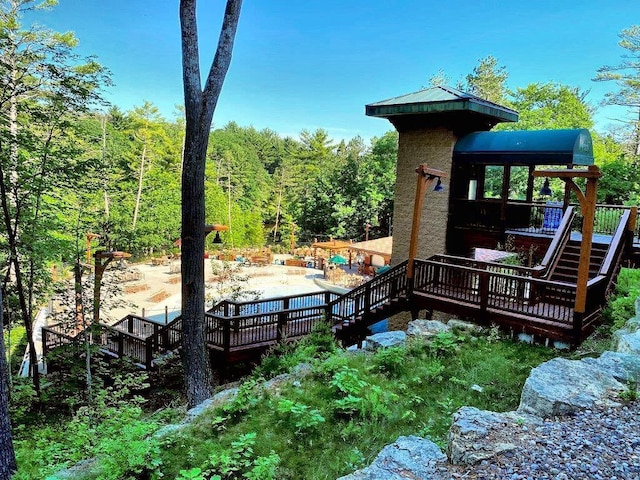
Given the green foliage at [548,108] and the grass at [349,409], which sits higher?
the green foliage at [548,108]

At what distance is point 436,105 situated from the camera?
977 centimetres

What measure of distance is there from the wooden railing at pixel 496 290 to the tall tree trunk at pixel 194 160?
15.3 feet

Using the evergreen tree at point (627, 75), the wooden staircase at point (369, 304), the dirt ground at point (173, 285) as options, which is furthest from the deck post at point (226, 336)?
the evergreen tree at point (627, 75)

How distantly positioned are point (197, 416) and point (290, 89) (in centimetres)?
6208

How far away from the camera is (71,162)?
26.4 feet

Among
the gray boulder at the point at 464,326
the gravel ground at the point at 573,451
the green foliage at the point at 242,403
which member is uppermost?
the gravel ground at the point at 573,451

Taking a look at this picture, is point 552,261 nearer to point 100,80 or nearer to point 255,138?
point 100,80

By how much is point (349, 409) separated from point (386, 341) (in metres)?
2.62

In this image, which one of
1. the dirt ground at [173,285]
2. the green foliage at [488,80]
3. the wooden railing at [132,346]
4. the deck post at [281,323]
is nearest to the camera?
the wooden railing at [132,346]

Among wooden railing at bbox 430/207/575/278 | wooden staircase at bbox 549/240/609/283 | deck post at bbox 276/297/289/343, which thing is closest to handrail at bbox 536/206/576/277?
wooden railing at bbox 430/207/575/278

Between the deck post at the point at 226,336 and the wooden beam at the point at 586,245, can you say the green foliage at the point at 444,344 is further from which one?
the deck post at the point at 226,336

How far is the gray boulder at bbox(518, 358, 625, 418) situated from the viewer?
3.48 meters

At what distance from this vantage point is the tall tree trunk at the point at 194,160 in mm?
5504

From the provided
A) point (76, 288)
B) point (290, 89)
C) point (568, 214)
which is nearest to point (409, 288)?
point (568, 214)
